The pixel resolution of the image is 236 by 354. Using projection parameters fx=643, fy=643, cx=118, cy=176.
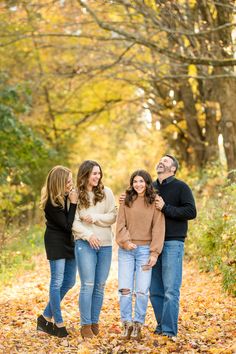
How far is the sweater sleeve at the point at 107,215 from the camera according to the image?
6866mm

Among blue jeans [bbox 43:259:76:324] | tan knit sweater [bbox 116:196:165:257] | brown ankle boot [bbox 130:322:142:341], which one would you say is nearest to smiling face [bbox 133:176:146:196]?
tan knit sweater [bbox 116:196:165:257]

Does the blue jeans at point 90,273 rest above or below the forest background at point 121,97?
below

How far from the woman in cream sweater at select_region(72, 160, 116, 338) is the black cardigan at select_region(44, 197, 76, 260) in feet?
0.37

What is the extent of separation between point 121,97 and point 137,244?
59.6 ft

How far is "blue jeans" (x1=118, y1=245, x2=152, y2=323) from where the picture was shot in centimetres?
681

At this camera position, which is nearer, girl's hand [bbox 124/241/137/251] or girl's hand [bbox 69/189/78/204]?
girl's hand [bbox 124/241/137/251]

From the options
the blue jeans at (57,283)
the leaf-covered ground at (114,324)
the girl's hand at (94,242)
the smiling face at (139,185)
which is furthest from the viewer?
the blue jeans at (57,283)

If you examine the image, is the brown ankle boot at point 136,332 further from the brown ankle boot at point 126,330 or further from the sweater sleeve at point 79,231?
the sweater sleeve at point 79,231

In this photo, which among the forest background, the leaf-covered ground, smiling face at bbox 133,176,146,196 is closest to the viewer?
the leaf-covered ground

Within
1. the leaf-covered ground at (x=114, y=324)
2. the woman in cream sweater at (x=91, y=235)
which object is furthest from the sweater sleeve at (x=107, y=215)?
the leaf-covered ground at (x=114, y=324)

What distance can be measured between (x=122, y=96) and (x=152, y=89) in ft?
6.54

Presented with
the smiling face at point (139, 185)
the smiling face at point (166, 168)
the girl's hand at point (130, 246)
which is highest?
the smiling face at point (166, 168)

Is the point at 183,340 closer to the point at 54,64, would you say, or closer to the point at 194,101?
the point at 194,101

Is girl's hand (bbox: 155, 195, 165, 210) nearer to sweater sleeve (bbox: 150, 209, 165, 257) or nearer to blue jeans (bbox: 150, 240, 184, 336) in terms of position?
sweater sleeve (bbox: 150, 209, 165, 257)
